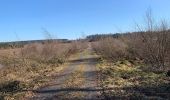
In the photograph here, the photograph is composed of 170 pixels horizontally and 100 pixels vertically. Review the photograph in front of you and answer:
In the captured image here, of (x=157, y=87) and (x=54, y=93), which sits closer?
(x=54, y=93)

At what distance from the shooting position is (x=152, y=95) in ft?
46.0

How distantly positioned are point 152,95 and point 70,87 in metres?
4.39

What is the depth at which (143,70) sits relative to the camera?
90.1ft

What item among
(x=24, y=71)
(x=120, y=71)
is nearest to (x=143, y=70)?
(x=120, y=71)

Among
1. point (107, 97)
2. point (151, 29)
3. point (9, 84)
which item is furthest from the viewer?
point (151, 29)

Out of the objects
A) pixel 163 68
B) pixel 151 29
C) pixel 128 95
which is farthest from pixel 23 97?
pixel 151 29

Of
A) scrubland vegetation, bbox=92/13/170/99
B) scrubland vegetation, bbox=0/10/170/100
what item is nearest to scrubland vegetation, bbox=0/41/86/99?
scrubland vegetation, bbox=0/10/170/100

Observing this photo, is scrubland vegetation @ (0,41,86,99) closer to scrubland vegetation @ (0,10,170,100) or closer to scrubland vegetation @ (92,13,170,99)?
scrubland vegetation @ (0,10,170,100)

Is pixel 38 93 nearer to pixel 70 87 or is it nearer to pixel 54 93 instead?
pixel 54 93

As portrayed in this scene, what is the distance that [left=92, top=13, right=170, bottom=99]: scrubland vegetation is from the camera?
1473 cm

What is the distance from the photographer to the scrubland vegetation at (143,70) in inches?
580

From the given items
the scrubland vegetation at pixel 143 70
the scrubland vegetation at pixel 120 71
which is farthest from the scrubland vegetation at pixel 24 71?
the scrubland vegetation at pixel 143 70

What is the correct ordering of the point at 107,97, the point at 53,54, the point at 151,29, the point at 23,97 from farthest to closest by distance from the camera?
the point at 53,54 → the point at 151,29 → the point at 23,97 → the point at 107,97

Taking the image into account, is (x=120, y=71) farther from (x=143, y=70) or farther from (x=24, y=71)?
(x=24, y=71)
